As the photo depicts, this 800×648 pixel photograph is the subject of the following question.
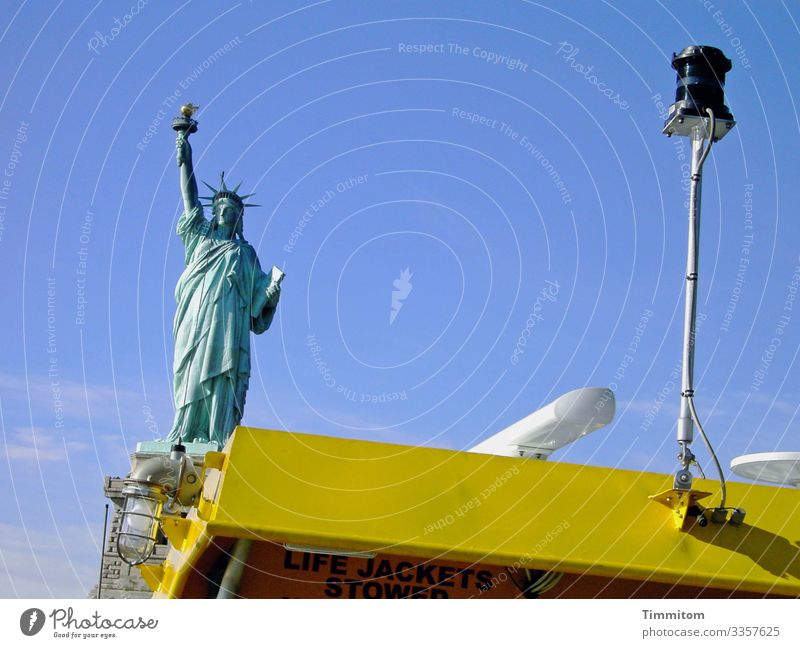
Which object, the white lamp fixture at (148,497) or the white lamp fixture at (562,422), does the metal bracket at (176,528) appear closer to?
the white lamp fixture at (148,497)

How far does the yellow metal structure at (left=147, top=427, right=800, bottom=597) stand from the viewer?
6.07 metres

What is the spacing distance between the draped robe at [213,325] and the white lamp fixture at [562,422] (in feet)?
32.5

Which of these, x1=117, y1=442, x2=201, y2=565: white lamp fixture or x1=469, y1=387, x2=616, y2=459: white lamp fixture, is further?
x1=469, y1=387, x2=616, y2=459: white lamp fixture

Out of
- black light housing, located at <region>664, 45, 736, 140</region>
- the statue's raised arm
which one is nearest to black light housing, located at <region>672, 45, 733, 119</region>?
black light housing, located at <region>664, 45, 736, 140</region>

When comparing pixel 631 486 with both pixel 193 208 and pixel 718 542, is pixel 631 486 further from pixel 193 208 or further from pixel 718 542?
pixel 193 208

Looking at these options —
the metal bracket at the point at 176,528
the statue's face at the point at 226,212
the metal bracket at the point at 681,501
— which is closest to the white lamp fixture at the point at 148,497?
the metal bracket at the point at 176,528

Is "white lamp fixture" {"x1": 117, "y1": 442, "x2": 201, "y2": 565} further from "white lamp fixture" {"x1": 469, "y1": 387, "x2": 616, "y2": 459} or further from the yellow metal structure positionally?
"white lamp fixture" {"x1": 469, "y1": 387, "x2": 616, "y2": 459}

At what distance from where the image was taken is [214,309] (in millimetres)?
18266

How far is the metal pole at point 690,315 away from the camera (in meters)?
6.55

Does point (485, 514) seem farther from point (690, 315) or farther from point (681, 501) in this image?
point (690, 315)

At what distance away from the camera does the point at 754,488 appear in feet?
21.6
